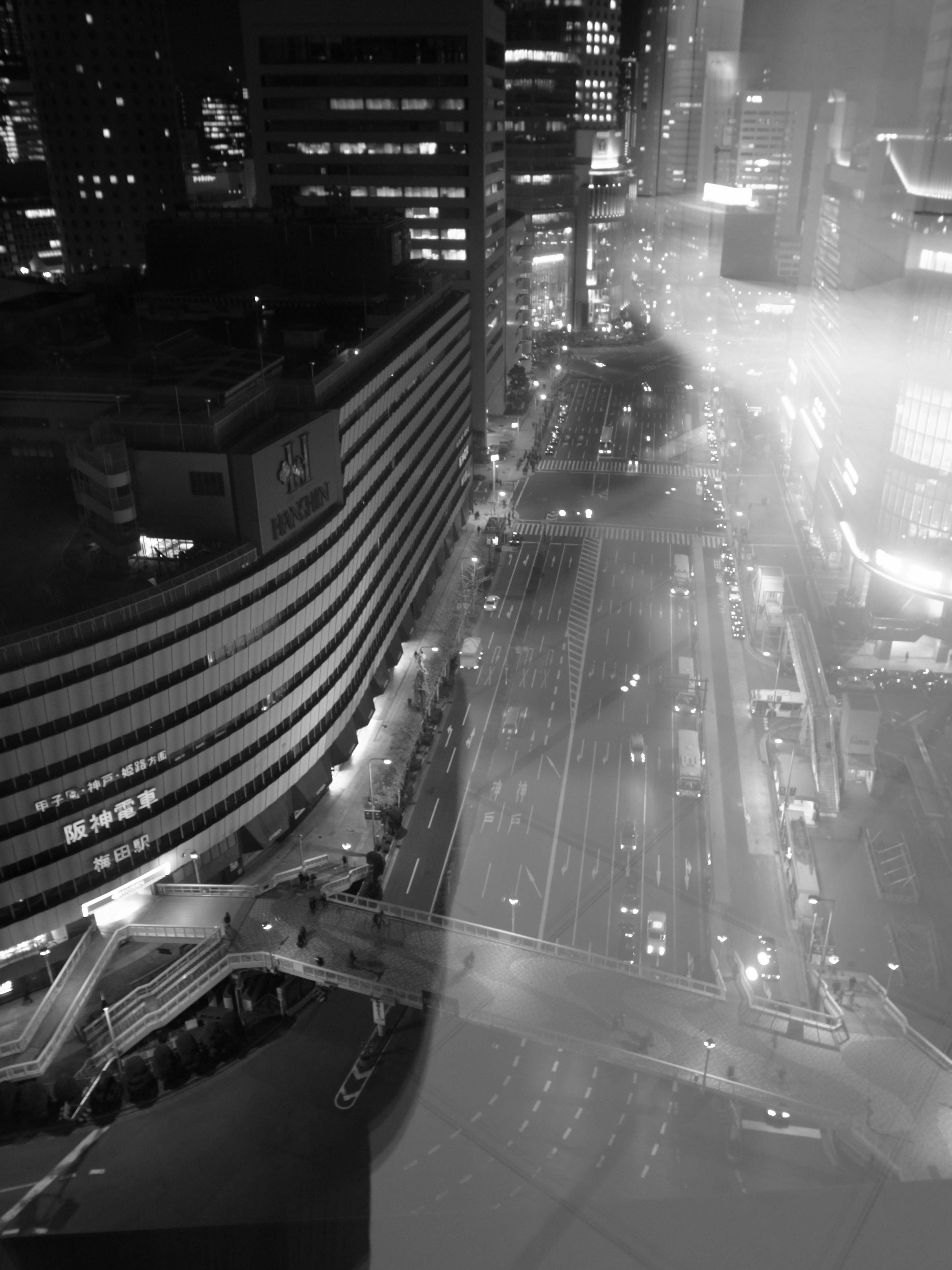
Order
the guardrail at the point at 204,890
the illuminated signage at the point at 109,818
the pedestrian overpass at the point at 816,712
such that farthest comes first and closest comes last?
the pedestrian overpass at the point at 816,712
the guardrail at the point at 204,890
the illuminated signage at the point at 109,818

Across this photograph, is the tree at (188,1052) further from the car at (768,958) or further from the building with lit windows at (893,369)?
the building with lit windows at (893,369)

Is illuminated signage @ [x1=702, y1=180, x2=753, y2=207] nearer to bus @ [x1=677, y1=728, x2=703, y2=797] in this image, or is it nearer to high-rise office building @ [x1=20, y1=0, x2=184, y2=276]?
bus @ [x1=677, y1=728, x2=703, y2=797]

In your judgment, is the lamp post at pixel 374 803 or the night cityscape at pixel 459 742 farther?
the lamp post at pixel 374 803

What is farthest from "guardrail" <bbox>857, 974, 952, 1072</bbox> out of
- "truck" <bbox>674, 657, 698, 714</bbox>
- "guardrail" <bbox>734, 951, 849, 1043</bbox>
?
"truck" <bbox>674, 657, 698, 714</bbox>

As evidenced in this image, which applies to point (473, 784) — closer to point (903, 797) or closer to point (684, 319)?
point (903, 797)

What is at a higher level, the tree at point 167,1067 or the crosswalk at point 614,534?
the crosswalk at point 614,534

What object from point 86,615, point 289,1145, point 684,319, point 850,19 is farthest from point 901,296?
point 684,319

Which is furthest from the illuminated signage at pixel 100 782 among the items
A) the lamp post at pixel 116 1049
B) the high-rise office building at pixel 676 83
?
the high-rise office building at pixel 676 83
